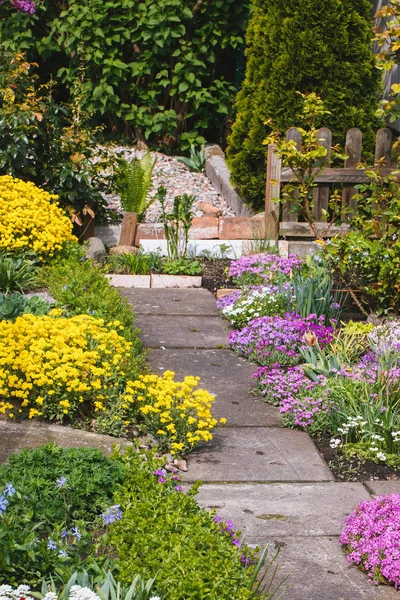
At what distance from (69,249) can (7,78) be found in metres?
2.08

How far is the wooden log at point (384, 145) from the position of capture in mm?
8404

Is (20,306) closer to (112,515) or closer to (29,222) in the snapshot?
(29,222)

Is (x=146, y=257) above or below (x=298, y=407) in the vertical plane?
above

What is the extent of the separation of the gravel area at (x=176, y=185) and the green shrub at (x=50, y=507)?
597 cm

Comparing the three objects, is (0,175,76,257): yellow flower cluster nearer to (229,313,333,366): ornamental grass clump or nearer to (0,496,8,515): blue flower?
(229,313,333,366): ornamental grass clump

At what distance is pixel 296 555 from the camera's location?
3.60 m

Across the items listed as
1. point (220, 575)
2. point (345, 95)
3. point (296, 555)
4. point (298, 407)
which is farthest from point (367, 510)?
point (345, 95)

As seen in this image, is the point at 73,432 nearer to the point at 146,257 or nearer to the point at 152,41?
the point at 146,257

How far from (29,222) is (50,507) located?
4280 millimetres

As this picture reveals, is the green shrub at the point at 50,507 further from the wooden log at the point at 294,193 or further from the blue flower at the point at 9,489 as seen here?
the wooden log at the point at 294,193

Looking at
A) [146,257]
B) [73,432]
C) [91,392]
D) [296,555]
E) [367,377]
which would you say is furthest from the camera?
[146,257]

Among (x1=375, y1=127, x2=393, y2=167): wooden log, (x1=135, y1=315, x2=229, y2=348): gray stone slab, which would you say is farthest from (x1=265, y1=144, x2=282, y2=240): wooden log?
(x1=135, y1=315, x2=229, y2=348): gray stone slab

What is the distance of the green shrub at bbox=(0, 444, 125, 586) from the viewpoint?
3100 mm

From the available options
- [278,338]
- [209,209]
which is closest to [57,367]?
[278,338]
